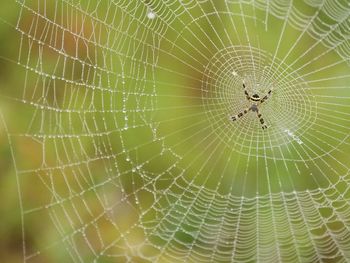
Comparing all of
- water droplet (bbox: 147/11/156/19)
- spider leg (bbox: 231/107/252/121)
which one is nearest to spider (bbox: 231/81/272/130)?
spider leg (bbox: 231/107/252/121)

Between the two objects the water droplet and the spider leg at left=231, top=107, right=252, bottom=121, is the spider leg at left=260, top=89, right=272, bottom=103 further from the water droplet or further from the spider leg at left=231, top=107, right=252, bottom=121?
the water droplet

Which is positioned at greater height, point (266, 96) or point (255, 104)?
point (266, 96)

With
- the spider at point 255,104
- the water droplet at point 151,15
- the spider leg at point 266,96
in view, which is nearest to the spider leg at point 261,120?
the spider at point 255,104

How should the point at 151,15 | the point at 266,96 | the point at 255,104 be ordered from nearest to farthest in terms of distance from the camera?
the point at 151,15, the point at 266,96, the point at 255,104

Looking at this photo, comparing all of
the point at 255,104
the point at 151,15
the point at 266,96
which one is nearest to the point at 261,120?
the point at 255,104

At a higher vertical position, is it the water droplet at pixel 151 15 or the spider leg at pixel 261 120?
the water droplet at pixel 151 15

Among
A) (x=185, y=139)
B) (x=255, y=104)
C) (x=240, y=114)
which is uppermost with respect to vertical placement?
(x=255, y=104)

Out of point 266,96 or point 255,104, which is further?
point 255,104

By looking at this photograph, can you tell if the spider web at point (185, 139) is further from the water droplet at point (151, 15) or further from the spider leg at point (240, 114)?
the water droplet at point (151, 15)

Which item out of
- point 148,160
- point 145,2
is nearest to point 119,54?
point 145,2

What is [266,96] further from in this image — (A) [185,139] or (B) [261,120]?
(A) [185,139]
